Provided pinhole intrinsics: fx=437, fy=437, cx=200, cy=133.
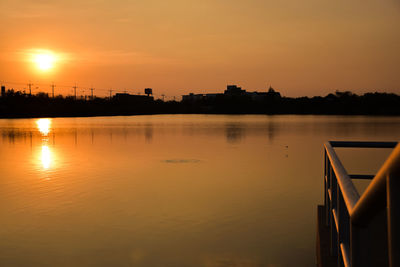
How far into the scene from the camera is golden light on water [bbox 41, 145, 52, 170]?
21.4 metres

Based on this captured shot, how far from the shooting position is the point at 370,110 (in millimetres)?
170875

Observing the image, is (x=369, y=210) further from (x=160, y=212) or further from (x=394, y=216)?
(x=160, y=212)

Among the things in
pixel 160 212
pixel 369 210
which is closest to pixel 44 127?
pixel 160 212

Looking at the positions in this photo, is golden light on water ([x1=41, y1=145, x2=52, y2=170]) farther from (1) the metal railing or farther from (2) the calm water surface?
(1) the metal railing

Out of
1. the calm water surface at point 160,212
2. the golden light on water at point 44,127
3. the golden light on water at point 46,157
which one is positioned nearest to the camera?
the calm water surface at point 160,212

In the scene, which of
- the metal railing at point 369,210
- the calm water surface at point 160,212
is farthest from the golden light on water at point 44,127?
the metal railing at point 369,210

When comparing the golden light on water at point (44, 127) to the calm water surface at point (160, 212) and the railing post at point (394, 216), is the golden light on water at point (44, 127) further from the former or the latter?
the railing post at point (394, 216)

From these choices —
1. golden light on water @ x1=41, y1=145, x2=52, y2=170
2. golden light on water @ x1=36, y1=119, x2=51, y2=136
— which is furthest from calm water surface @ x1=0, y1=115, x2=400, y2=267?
golden light on water @ x1=36, y1=119, x2=51, y2=136

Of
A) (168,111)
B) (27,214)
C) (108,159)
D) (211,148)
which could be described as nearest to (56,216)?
(27,214)

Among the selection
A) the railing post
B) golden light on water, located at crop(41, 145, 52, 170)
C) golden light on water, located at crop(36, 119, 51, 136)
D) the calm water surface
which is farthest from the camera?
golden light on water, located at crop(36, 119, 51, 136)

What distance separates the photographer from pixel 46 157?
25156mm

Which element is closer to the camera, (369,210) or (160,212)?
(369,210)

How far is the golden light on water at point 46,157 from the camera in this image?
21438mm

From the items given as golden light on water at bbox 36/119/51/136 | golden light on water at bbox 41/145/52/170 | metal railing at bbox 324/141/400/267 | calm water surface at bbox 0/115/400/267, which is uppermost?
metal railing at bbox 324/141/400/267
